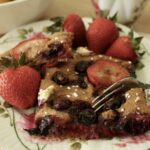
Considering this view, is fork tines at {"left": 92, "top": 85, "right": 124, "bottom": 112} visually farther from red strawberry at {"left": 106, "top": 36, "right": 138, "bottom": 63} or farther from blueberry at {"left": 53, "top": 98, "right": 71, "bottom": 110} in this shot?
red strawberry at {"left": 106, "top": 36, "right": 138, "bottom": 63}

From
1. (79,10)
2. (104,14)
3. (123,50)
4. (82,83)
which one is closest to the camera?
(82,83)

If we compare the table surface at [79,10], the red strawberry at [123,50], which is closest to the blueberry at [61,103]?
the red strawberry at [123,50]

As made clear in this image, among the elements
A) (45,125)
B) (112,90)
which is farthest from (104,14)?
(45,125)

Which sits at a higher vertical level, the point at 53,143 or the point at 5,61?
the point at 5,61

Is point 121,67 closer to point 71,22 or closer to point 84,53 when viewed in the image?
point 84,53

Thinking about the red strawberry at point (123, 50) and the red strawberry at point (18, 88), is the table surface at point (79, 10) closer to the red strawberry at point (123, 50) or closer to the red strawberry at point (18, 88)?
the red strawberry at point (123, 50)

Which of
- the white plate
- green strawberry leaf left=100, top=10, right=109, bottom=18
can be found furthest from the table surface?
the white plate

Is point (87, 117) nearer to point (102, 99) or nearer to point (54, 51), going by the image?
point (102, 99)
